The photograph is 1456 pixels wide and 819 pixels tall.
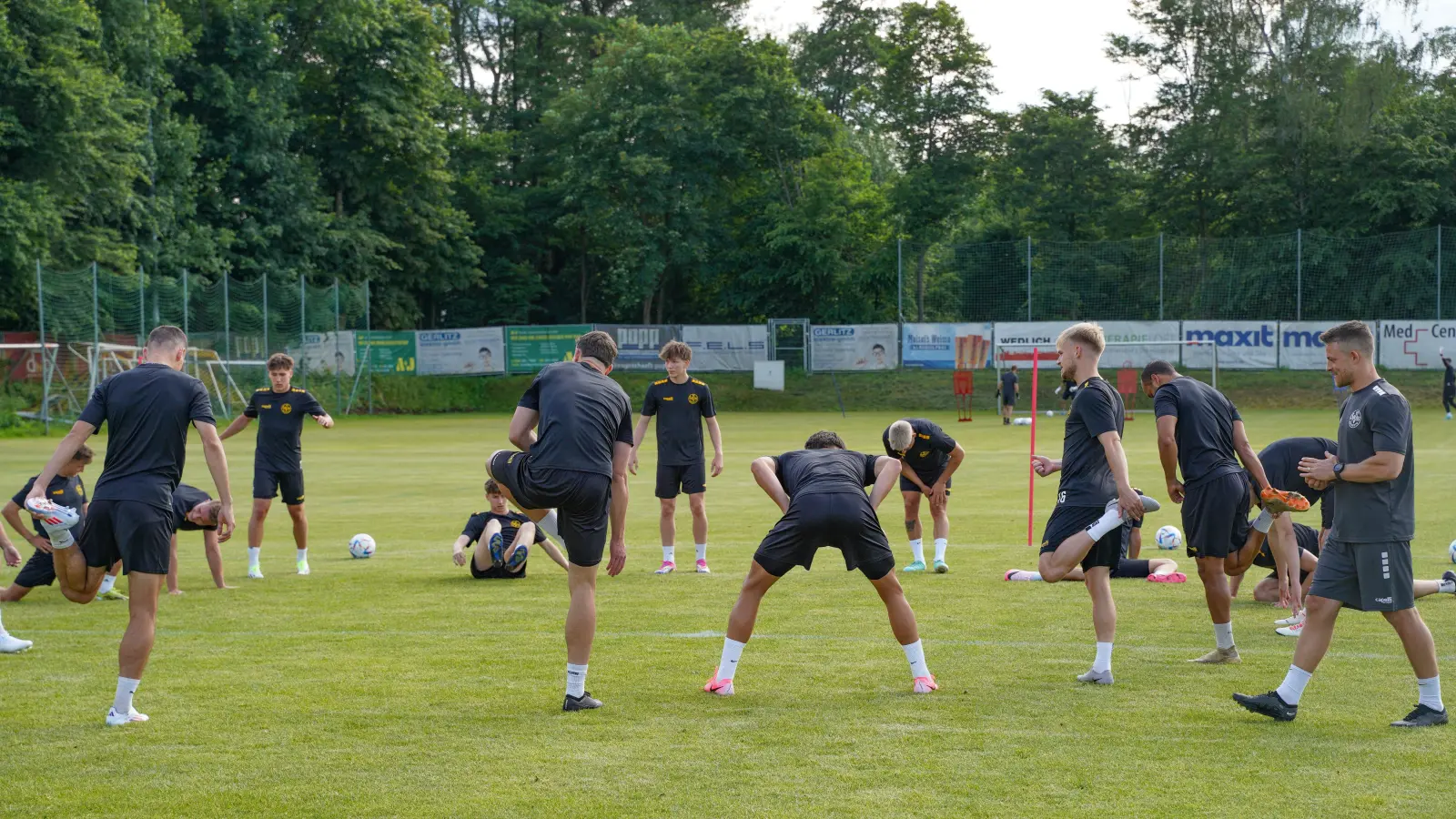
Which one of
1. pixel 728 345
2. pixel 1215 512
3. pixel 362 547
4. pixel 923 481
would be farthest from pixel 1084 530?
pixel 728 345

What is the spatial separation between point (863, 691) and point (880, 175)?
65938 millimetres

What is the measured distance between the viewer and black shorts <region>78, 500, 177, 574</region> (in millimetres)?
6922

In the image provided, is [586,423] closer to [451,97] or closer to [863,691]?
[863,691]

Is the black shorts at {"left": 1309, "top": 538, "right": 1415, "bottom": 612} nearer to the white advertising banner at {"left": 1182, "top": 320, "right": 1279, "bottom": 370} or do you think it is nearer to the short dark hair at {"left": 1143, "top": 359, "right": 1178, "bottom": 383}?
the short dark hair at {"left": 1143, "top": 359, "right": 1178, "bottom": 383}

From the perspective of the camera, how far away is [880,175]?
71.8 meters

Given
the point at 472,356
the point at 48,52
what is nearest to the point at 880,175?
the point at 472,356

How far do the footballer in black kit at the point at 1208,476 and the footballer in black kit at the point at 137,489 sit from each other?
215 inches

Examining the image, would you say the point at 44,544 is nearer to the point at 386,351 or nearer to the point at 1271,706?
the point at 1271,706

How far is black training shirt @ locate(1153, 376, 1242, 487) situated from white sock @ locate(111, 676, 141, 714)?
5912 millimetres

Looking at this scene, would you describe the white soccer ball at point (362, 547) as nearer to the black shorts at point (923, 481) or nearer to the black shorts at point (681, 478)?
the black shorts at point (681, 478)

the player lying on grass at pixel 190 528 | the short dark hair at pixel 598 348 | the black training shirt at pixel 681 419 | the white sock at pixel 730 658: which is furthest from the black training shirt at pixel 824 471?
the black training shirt at pixel 681 419

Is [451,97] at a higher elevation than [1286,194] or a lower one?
higher

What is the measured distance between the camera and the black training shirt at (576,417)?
730cm

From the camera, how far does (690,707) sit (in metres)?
7.36
